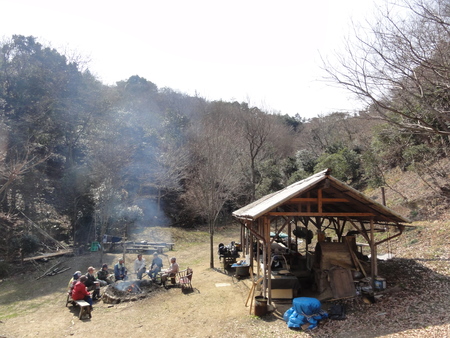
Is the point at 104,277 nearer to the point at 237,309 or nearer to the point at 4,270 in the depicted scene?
the point at 237,309

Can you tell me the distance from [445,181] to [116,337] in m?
16.6

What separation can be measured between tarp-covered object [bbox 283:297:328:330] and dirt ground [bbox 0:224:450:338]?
0.17 m

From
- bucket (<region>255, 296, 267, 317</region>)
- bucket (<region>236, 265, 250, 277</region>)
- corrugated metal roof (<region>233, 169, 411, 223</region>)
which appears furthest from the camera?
bucket (<region>236, 265, 250, 277</region>)

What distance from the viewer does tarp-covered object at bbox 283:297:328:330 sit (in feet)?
23.9

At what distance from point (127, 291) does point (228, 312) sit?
3951 millimetres

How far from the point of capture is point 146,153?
26797 mm

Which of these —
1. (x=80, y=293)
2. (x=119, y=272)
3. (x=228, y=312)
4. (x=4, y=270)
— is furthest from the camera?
(x=4, y=270)

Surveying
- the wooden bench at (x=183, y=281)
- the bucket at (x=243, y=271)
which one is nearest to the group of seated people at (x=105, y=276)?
the wooden bench at (x=183, y=281)

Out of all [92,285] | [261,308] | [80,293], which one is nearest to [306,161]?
[261,308]

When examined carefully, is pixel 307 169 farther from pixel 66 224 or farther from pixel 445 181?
pixel 66 224

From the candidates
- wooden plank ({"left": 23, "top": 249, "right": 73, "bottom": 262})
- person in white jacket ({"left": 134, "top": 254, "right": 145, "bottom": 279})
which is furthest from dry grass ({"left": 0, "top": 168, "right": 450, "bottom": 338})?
wooden plank ({"left": 23, "top": 249, "right": 73, "bottom": 262})

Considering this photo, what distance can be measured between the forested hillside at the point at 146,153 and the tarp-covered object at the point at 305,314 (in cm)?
592

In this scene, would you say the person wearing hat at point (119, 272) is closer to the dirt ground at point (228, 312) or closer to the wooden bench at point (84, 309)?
the dirt ground at point (228, 312)

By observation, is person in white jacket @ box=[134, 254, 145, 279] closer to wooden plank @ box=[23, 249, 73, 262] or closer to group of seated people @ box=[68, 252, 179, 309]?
group of seated people @ box=[68, 252, 179, 309]
